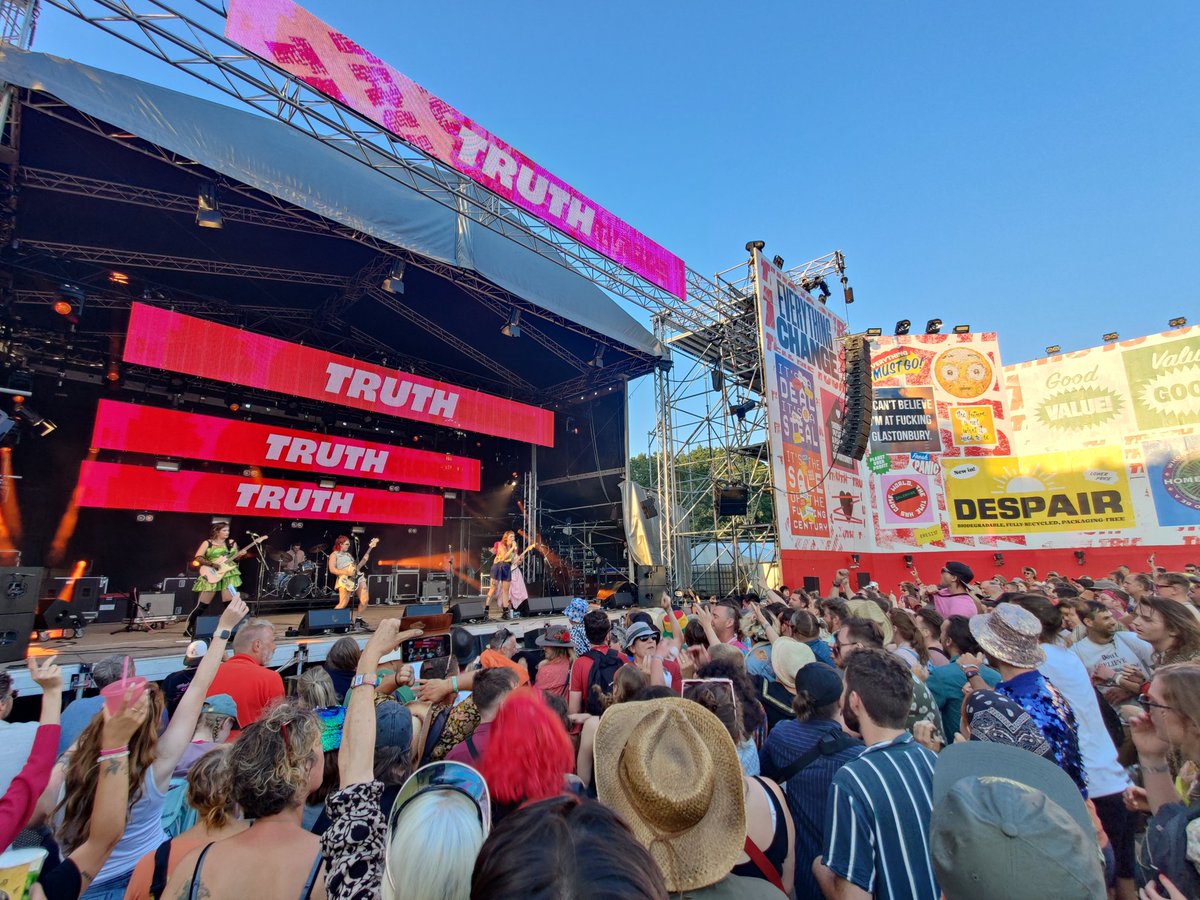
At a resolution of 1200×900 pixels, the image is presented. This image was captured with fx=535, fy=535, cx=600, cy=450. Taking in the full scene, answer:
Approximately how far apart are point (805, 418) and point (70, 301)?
1464cm

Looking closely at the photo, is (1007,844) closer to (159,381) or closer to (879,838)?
(879,838)

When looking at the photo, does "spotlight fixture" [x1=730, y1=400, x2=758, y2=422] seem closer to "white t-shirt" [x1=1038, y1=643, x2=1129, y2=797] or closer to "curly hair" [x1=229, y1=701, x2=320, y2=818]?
"white t-shirt" [x1=1038, y1=643, x2=1129, y2=797]

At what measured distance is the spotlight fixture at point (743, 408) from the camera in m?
12.6

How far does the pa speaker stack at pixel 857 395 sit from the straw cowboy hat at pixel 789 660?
34.3 feet

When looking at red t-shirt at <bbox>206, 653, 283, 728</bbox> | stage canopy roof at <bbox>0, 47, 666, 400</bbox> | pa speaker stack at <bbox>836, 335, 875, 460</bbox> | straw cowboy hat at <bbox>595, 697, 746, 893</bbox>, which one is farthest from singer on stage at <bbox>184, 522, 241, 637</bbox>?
pa speaker stack at <bbox>836, 335, 875, 460</bbox>

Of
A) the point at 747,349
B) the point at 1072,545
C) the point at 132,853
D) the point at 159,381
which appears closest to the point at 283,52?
the point at 132,853

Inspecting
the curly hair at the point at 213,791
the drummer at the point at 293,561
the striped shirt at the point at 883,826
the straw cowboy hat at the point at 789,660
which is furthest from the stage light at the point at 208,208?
the striped shirt at the point at 883,826

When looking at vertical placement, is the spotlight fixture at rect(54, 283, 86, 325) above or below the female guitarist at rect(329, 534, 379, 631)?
above

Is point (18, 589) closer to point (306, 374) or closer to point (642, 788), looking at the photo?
point (306, 374)

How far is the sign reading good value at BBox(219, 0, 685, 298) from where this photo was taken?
5.30m

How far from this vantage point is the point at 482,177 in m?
7.03

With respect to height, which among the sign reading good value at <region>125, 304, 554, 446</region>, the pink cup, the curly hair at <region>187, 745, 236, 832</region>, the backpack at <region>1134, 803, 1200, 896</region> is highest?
the sign reading good value at <region>125, 304, 554, 446</region>

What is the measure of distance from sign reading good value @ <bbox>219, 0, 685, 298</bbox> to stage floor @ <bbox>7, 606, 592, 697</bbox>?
555 centimetres

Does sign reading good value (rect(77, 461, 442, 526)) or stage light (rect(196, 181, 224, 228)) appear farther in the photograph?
sign reading good value (rect(77, 461, 442, 526))
